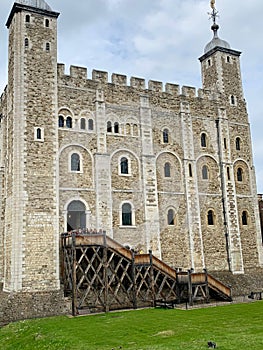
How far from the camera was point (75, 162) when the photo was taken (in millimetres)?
23594

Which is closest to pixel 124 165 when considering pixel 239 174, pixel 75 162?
pixel 75 162

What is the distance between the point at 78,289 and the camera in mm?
19906

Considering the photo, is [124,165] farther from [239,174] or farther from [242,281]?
[242,281]

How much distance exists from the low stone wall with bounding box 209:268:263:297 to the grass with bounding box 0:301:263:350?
6541 mm

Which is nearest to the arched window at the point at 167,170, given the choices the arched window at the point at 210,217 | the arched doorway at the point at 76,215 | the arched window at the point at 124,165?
the arched window at the point at 124,165

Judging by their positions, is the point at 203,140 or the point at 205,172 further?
the point at 203,140

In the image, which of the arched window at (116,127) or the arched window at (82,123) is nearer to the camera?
the arched window at (82,123)

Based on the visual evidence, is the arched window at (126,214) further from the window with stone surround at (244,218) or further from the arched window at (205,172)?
the window with stone surround at (244,218)

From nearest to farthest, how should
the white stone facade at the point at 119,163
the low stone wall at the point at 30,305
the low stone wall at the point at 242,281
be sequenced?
A: the low stone wall at the point at 30,305 → the white stone facade at the point at 119,163 → the low stone wall at the point at 242,281

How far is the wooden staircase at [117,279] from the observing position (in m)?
19.8

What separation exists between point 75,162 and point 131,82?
6738 millimetres

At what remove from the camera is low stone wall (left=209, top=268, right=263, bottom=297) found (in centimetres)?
2553

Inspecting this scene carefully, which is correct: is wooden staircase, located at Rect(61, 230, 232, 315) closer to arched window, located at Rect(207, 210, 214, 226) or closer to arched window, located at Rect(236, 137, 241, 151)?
arched window, located at Rect(207, 210, 214, 226)

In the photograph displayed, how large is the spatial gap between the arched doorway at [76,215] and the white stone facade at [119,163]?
60mm
